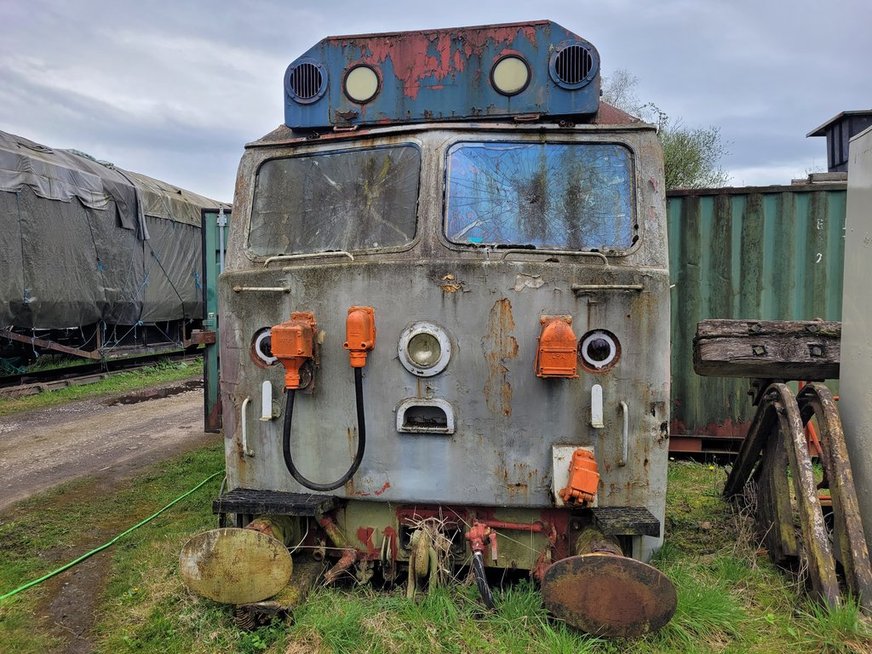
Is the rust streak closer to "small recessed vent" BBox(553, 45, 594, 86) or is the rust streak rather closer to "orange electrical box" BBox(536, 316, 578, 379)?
"orange electrical box" BBox(536, 316, 578, 379)

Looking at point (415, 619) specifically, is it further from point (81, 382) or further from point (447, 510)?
point (81, 382)

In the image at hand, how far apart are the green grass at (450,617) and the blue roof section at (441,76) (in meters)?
2.38

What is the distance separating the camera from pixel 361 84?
3408 millimetres

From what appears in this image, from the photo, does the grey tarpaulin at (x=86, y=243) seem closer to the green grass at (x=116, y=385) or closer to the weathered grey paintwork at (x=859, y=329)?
the green grass at (x=116, y=385)

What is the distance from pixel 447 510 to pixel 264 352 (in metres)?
1.18

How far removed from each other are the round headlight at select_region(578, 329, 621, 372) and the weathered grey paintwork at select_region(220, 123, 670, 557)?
32mm

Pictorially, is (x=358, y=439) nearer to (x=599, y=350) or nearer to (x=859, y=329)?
(x=599, y=350)

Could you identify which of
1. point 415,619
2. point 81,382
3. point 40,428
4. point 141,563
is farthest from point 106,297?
point 415,619

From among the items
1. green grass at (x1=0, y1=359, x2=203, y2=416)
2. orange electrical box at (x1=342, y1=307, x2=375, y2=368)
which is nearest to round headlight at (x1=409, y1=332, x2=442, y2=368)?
orange electrical box at (x1=342, y1=307, x2=375, y2=368)

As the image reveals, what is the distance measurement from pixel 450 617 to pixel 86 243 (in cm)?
1214

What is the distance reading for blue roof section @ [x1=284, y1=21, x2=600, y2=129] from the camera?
3.23 meters

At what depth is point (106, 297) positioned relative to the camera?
508 inches

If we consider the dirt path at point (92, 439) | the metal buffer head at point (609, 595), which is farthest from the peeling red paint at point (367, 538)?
the dirt path at point (92, 439)

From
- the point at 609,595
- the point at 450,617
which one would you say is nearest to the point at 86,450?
the point at 450,617
